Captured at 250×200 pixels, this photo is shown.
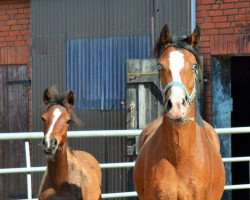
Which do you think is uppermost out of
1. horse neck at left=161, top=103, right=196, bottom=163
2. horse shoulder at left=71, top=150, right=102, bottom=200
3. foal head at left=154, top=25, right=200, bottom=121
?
foal head at left=154, top=25, right=200, bottom=121

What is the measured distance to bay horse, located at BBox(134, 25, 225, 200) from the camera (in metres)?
4.93

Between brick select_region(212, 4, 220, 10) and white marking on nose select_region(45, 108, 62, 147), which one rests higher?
brick select_region(212, 4, 220, 10)

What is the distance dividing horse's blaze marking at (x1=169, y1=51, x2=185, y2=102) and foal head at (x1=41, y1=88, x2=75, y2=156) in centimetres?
162

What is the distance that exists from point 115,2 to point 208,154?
4.58 meters

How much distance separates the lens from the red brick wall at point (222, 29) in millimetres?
8906

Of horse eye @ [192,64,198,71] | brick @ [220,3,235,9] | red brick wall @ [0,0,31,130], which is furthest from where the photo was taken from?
red brick wall @ [0,0,31,130]

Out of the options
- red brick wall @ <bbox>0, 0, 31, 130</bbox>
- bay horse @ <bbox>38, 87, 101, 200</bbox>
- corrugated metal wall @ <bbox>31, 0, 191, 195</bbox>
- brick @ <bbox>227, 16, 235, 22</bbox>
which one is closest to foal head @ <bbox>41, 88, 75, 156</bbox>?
bay horse @ <bbox>38, 87, 101, 200</bbox>

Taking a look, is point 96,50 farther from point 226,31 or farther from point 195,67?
point 195,67

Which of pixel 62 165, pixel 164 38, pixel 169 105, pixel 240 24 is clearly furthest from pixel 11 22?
pixel 169 105

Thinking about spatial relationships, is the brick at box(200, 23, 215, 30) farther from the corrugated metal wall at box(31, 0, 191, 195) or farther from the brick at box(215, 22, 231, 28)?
the corrugated metal wall at box(31, 0, 191, 195)

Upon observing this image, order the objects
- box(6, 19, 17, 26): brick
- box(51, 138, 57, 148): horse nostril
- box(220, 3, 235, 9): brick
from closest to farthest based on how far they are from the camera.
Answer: box(51, 138, 57, 148): horse nostril
box(220, 3, 235, 9): brick
box(6, 19, 17, 26): brick

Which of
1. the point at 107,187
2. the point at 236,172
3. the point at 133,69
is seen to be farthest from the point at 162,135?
the point at 236,172

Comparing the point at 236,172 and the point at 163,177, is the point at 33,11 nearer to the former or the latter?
the point at 236,172

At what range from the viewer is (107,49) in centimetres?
970
